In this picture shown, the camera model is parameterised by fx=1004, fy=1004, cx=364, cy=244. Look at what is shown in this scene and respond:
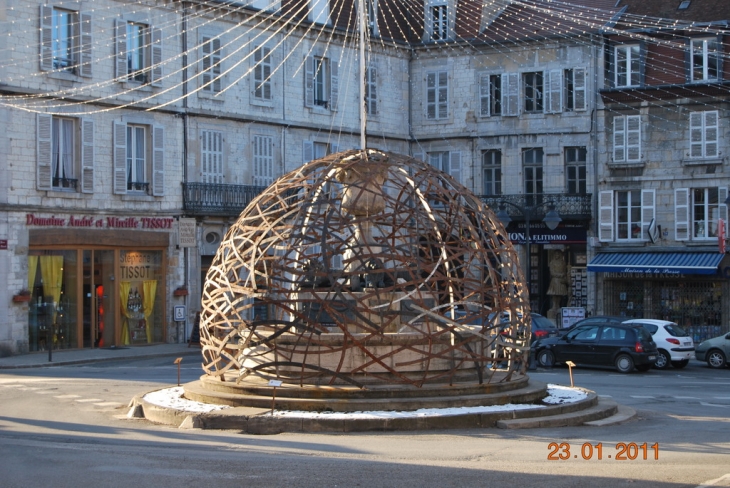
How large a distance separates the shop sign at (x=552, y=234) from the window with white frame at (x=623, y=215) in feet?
2.80

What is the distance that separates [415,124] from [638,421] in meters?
24.6

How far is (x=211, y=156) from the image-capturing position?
3250cm

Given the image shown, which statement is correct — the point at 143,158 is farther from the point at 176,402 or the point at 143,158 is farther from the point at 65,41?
the point at 176,402

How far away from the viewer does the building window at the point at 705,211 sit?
33.3m

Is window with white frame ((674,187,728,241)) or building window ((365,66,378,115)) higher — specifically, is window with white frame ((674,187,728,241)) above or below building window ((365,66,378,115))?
below

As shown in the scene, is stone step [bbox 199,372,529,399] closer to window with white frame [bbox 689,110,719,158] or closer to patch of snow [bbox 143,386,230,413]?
patch of snow [bbox 143,386,230,413]

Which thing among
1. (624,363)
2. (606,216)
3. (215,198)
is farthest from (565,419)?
(606,216)

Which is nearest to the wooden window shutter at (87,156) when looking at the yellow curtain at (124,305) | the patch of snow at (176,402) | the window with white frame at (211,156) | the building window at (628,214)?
the yellow curtain at (124,305)

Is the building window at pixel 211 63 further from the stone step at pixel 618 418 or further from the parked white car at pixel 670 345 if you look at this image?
the stone step at pixel 618 418

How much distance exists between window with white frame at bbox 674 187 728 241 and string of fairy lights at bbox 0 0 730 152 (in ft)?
9.77

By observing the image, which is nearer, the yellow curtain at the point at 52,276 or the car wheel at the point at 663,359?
the car wheel at the point at 663,359

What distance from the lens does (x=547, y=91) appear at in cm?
3628

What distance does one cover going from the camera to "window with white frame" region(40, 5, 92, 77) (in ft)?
92.0

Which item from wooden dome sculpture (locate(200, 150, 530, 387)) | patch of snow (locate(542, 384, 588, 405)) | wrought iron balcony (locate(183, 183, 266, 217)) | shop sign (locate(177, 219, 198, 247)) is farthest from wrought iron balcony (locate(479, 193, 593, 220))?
wooden dome sculpture (locate(200, 150, 530, 387))
